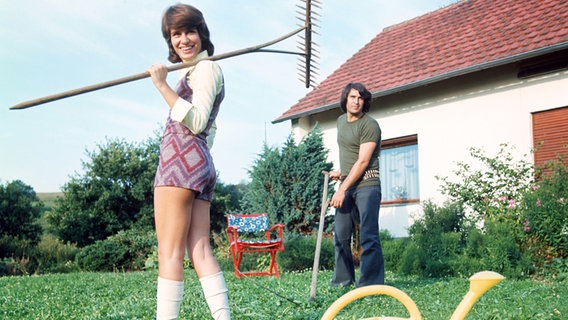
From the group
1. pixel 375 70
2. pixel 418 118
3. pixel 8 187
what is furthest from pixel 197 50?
pixel 8 187

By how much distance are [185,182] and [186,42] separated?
65 centimetres

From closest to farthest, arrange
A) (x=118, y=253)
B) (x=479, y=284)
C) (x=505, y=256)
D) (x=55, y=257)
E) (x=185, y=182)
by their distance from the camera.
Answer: (x=479, y=284), (x=185, y=182), (x=505, y=256), (x=118, y=253), (x=55, y=257)

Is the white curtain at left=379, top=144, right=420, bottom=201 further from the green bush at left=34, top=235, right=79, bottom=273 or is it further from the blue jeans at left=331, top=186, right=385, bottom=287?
the green bush at left=34, top=235, right=79, bottom=273

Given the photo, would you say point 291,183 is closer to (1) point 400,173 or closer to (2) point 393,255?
(1) point 400,173

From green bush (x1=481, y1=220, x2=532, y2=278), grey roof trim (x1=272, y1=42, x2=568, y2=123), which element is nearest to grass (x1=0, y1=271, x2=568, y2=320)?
green bush (x1=481, y1=220, x2=532, y2=278)

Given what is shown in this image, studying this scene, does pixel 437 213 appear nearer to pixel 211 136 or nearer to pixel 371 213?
pixel 371 213

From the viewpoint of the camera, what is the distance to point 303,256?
26.4 feet

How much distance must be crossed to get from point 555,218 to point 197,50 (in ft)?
17.3

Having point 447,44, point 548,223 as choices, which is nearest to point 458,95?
point 447,44

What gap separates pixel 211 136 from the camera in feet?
8.81

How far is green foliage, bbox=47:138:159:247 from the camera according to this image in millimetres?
13211

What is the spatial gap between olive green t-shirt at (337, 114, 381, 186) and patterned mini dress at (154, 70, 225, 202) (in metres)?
2.53

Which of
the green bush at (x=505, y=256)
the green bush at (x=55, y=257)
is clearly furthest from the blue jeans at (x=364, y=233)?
the green bush at (x=55, y=257)

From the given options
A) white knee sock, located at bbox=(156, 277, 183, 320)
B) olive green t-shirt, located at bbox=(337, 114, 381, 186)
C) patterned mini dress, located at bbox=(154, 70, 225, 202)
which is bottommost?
white knee sock, located at bbox=(156, 277, 183, 320)
